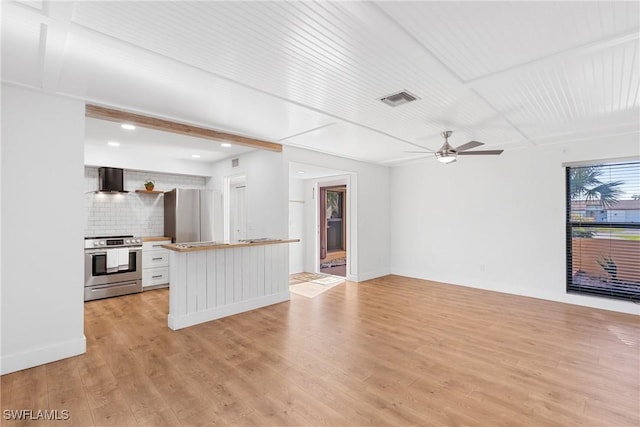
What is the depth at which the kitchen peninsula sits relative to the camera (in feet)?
11.8

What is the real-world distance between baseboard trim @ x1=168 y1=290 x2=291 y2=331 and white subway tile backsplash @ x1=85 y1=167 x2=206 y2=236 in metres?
3.02

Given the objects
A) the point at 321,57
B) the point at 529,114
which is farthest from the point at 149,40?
the point at 529,114

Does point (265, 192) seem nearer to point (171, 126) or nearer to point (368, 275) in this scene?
point (171, 126)

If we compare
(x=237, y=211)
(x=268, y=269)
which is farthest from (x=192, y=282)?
(x=237, y=211)

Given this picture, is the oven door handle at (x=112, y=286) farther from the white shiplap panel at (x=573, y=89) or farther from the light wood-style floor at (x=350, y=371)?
the white shiplap panel at (x=573, y=89)

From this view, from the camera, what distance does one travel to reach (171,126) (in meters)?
3.57

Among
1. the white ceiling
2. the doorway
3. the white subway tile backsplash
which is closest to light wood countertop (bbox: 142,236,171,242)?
the white subway tile backsplash

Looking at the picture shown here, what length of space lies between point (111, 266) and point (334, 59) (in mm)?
4888

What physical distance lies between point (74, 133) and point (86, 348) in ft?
6.98

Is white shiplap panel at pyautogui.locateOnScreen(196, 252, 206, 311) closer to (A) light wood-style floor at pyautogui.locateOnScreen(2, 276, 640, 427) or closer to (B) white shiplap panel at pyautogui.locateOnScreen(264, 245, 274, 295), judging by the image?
(A) light wood-style floor at pyautogui.locateOnScreen(2, 276, 640, 427)

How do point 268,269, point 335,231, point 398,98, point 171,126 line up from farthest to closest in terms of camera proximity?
point 335,231 < point 268,269 < point 171,126 < point 398,98

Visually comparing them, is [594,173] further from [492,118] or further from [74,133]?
[74,133]
